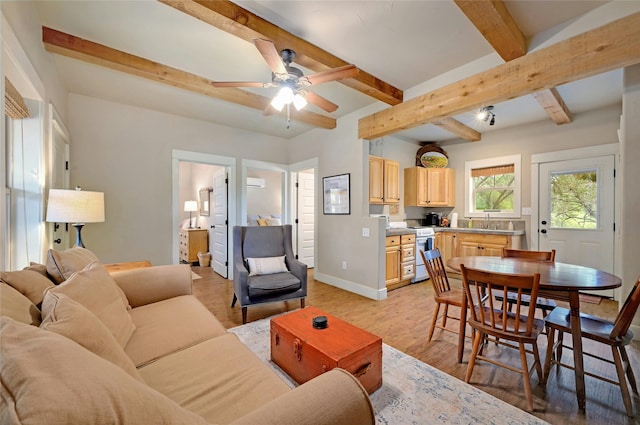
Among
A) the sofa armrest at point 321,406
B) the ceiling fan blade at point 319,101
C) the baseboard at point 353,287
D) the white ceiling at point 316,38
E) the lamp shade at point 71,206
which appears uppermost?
the white ceiling at point 316,38

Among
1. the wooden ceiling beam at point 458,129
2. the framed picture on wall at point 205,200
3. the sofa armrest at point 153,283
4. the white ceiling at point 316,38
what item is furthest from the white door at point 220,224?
the wooden ceiling beam at point 458,129

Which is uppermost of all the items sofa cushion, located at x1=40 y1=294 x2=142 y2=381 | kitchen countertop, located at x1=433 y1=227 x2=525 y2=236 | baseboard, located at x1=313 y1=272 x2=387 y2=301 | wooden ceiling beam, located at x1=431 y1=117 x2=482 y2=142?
wooden ceiling beam, located at x1=431 y1=117 x2=482 y2=142

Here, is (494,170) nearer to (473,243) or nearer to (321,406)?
(473,243)

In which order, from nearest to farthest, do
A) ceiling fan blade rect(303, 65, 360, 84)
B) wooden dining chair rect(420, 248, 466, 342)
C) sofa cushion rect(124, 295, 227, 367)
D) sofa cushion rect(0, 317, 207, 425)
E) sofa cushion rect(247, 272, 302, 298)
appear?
sofa cushion rect(0, 317, 207, 425)
sofa cushion rect(124, 295, 227, 367)
ceiling fan blade rect(303, 65, 360, 84)
wooden dining chair rect(420, 248, 466, 342)
sofa cushion rect(247, 272, 302, 298)

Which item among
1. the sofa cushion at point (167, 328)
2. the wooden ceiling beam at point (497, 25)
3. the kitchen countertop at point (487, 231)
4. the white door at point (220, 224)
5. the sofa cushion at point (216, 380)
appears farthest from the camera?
the white door at point (220, 224)

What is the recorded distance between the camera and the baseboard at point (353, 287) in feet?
11.8

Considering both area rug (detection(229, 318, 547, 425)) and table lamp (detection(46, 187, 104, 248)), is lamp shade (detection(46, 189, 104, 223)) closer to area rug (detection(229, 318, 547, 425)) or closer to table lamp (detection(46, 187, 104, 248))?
table lamp (detection(46, 187, 104, 248))

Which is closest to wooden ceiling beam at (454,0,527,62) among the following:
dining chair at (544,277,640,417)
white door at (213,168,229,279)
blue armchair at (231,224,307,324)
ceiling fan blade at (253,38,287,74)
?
ceiling fan blade at (253,38,287,74)

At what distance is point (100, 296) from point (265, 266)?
1.82 meters

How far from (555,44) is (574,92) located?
166cm

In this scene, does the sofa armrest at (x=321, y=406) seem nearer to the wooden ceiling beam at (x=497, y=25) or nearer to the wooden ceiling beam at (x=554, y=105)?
the wooden ceiling beam at (x=497, y=25)

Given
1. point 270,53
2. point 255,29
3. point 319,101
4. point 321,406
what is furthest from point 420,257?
point 321,406

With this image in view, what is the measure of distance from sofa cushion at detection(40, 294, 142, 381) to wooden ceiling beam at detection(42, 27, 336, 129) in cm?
236

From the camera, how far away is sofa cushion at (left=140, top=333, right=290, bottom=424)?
0.99 meters
